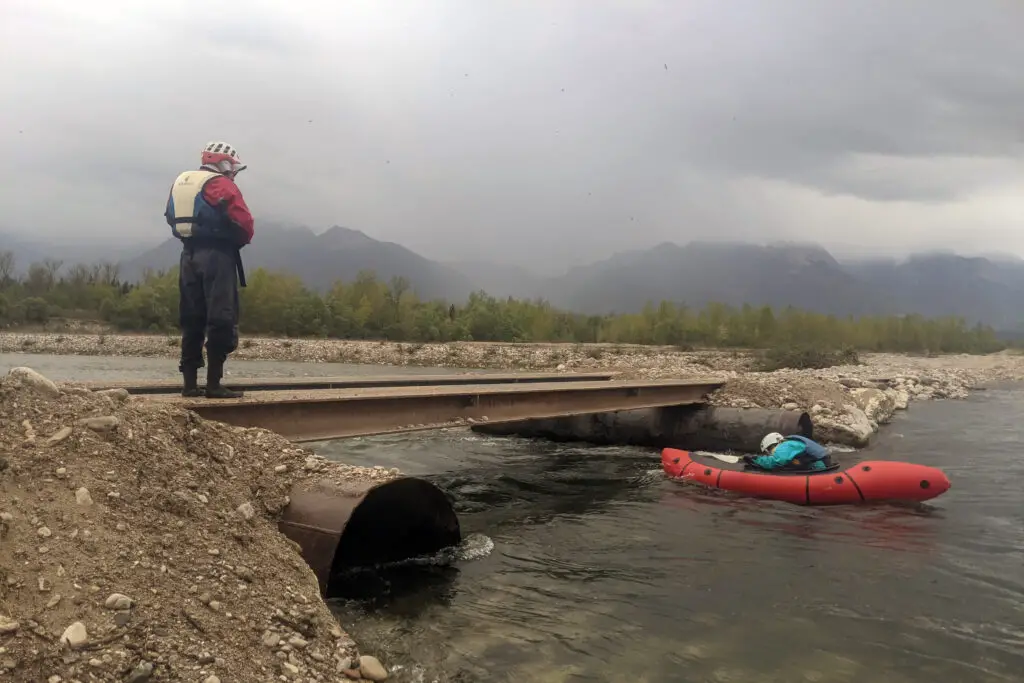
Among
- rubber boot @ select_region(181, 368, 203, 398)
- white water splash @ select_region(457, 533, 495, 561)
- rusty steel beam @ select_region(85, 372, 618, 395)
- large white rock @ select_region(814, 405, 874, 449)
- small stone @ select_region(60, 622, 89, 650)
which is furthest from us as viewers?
large white rock @ select_region(814, 405, 874, 449)

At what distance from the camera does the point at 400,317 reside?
8625 centimetres

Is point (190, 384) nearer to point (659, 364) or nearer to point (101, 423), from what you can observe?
point (101, 423)

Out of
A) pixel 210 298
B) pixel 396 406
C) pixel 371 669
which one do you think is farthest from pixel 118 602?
pixel 396 406

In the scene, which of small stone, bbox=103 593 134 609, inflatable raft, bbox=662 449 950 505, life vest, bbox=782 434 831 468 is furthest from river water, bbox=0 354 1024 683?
small stone, bbox=103 593 134 609

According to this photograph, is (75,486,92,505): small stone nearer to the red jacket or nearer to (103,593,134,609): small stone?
(103,593,134,609): small stone

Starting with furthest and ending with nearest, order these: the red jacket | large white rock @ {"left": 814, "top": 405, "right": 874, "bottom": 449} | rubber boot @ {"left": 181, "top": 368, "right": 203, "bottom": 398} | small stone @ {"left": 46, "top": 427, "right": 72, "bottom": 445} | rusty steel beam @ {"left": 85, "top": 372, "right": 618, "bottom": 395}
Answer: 1. large white rock @ {"left": 814, "top": 405, "right": 874, "bottom": 449}
2. rusty steel beam @ {"left": 85, "top": 372, "right": 618, "bottom": 395}
3. rubber boot @ {"left": 181, "top": 368, "right": 203, "bottom": 398}
4. the red jacket
5. small stone @ {"left": 46, "top": 427, "right": 72, "bottom": 445}

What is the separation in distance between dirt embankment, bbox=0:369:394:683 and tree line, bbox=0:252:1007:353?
2801 inches

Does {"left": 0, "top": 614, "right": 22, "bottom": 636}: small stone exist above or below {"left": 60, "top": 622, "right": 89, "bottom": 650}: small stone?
above

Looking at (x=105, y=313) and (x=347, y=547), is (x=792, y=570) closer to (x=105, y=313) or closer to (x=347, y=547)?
(x=347, y=547)

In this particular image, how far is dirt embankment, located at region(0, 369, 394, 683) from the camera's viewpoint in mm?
3693

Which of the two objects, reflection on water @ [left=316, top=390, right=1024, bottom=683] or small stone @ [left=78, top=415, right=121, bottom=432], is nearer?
small stone @ [left=78, top=415, right=121, bottom=432]

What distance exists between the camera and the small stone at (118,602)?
3.91m

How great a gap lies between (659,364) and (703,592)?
34.3 meters

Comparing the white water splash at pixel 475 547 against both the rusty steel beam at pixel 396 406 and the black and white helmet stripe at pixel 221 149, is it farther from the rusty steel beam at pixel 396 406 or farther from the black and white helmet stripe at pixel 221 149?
the black and white helmet stripe at pixel 221 149
